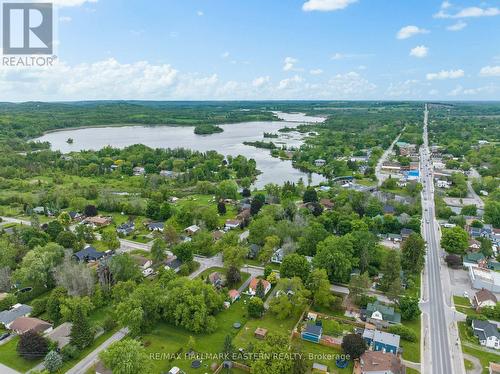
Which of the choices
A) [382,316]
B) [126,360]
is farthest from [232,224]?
[126,360]

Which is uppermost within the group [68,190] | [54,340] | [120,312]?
[68,190]

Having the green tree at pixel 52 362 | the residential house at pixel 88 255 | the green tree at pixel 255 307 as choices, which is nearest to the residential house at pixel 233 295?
the green tree at pixel 255 307

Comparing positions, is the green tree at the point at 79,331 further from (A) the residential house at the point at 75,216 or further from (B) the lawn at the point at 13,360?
(A) the residential house at the point at 75,216

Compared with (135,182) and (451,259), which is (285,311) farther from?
(135,182)

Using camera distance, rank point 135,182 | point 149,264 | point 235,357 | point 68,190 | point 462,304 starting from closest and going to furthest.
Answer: point 235,357
point 462,304
point 149,264
point 68,190
point 135,182

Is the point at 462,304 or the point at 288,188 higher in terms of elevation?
the point at 288,188

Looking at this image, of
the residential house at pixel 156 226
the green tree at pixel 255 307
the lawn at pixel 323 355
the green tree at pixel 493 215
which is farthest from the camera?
the green tree at pixel 493 215

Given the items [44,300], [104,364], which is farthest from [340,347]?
[44,300]
